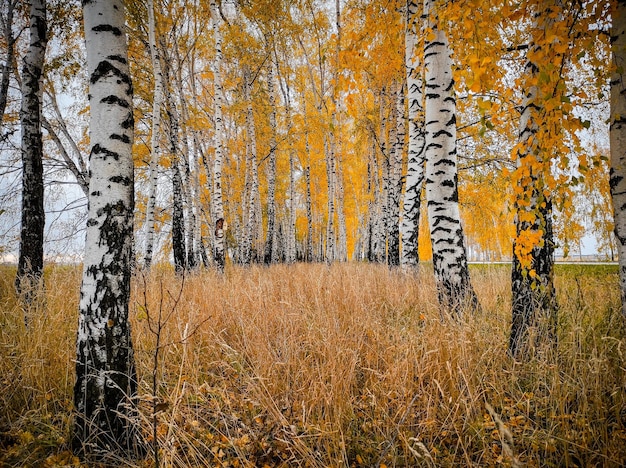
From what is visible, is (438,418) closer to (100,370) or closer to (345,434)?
(345,434)

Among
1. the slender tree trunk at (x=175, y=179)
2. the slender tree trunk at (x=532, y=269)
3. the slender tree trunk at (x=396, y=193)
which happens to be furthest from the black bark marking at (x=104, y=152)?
the slender tree trunk at (x=396, y=193)

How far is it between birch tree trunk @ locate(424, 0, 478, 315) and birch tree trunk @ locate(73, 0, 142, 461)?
294cm

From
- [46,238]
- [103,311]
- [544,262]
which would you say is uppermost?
[46,238]

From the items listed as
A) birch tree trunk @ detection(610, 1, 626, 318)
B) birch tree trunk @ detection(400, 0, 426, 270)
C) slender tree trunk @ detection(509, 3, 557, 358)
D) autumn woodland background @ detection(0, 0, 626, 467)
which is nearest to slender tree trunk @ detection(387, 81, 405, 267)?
birch tree trunk @ detection(400, 0, 426, 270)

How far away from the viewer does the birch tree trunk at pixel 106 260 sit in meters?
1.76

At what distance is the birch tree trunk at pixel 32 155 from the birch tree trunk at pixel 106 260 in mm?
3765

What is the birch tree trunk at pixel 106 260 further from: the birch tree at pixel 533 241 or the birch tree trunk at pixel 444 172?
the birch tree trunk at pixel 444 172

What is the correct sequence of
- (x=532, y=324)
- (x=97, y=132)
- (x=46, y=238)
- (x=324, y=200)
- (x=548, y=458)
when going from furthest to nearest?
(x=324, y=200) → (x=46, y=238) → (x=532, y=324) → (x=97, y=132) → (x=548, y=458)

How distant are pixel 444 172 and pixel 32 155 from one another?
595 cm

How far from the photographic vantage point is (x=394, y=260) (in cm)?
779

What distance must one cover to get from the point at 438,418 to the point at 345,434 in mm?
628

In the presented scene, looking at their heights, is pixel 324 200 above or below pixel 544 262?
above

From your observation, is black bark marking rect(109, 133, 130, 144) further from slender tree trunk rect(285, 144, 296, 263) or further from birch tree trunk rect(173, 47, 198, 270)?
slender tree trunk rect(285, 144, 296, 263)

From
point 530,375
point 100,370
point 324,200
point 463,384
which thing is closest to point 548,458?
point 463,384
